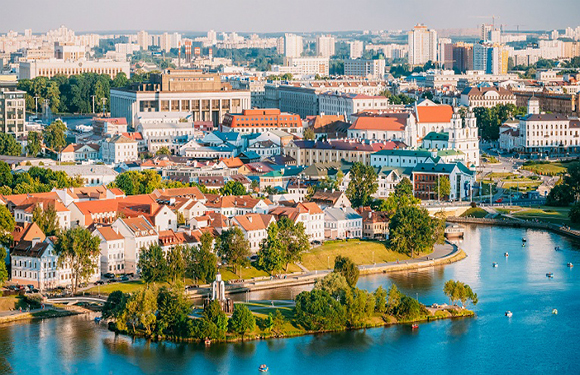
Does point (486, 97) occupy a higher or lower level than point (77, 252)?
higher

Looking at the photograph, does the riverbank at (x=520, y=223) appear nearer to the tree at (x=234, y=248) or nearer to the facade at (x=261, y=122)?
the tree at (x=234, y=248)

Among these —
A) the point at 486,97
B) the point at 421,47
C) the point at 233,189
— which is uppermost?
the point at 421,47

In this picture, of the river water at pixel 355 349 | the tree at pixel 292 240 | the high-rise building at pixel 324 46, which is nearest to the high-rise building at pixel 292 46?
the high-rise building at pixel 324 46

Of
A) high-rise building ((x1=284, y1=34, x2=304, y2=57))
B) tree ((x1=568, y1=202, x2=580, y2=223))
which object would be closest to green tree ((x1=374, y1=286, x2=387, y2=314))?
tree ((x1=568, y1=202, x2=580, y2=223))

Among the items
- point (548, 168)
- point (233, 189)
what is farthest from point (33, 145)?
point (548, 168)

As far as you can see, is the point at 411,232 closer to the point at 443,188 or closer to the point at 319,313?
the point at 319,313

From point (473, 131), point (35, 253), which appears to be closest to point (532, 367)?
point (35, 253)
